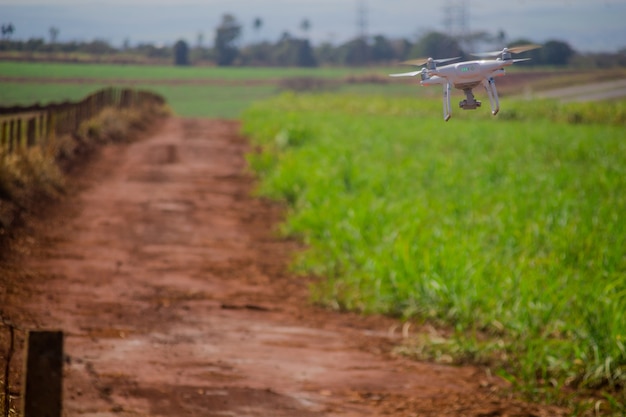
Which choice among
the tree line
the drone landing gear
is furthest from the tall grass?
the drone landing gear

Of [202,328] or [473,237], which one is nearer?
[202,328]

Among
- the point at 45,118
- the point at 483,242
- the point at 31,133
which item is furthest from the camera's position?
the point at 45,118

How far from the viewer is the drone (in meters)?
1.74

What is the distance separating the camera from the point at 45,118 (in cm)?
1465

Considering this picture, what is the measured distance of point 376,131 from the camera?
89.5 feet

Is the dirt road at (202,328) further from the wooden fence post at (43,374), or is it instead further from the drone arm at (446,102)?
the drone arm at (446,102)

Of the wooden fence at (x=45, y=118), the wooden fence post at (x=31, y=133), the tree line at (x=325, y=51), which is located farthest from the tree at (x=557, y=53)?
the wooden fence post at (x=31, y=133)

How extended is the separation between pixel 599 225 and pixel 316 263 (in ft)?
11.5

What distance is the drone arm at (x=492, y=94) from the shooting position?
1.68 m

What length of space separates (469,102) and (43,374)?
1.26 m

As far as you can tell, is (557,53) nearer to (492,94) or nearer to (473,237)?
(492,94)

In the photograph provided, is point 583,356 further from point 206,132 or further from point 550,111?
point 550,111

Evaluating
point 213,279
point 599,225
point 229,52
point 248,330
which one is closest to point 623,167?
point 599,225

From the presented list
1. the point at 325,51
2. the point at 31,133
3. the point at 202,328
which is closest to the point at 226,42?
the point at 325,51
